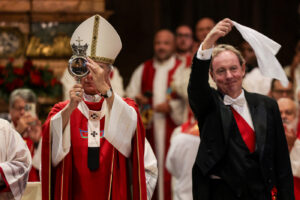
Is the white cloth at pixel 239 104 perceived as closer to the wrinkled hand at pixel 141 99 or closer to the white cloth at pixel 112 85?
the white cloth at pixel 112 85

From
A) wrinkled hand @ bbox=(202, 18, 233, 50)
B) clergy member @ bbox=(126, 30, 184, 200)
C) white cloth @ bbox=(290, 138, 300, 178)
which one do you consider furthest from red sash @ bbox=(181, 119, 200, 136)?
wrinkled hand @ bbox=(202, 18, 233, 50)

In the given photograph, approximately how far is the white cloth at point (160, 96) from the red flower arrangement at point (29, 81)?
124cm

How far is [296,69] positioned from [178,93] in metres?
1.66

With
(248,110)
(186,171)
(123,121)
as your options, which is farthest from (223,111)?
(186,171)

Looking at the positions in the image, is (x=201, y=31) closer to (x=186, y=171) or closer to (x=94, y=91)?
(x=186, y=171)

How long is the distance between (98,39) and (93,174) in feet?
3.20

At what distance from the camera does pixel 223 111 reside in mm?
4789

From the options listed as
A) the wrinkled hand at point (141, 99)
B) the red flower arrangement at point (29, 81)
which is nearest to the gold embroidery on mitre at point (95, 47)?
the red flower arrangement at point (29, 81)

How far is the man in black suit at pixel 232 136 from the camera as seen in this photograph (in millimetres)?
4664

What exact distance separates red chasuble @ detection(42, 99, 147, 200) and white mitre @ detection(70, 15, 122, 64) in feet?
1.43

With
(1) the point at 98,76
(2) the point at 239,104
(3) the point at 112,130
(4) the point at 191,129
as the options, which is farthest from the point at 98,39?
(4) the point at 191,129

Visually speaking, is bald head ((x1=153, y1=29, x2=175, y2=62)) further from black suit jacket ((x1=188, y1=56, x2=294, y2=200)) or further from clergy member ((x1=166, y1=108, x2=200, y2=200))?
black suit jacket ((x1=188, y1=56, x2=294, y2=200))

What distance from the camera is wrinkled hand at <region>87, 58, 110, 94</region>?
466 centimetres

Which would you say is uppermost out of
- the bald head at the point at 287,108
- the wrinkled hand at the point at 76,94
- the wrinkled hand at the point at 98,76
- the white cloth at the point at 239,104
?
the wrinkled hand at the point at 98,76
